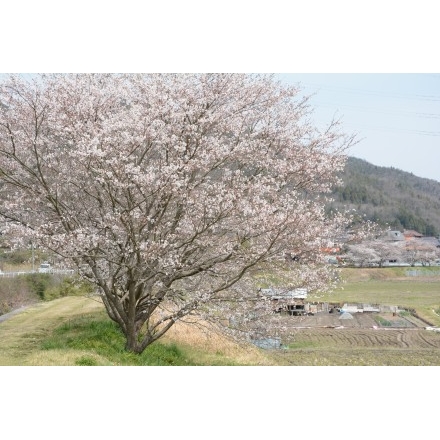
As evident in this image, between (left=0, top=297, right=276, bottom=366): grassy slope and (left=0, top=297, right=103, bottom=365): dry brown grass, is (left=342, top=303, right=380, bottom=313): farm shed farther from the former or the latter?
(left=0, top=297, right=103, bottom=365): dry brown grass

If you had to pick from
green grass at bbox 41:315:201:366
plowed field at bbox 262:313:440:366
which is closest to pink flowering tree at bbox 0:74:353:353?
green grass at bbox 41:315:201:366

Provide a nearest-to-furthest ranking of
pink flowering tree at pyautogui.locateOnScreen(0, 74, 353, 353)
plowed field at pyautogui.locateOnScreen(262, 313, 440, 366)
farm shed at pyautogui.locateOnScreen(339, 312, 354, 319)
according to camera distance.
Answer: pink flowering tree at pyautogui.locateOnScreen(0, 74, 353, 353), plowed field at pyautogui.locateOnScreen(262, 313, 440, 366), farm shed at pyautogui.locateOnScreen(339, 312, 354, 319)

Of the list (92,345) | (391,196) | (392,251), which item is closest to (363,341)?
(392,251)

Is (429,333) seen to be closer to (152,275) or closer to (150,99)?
(152,275)

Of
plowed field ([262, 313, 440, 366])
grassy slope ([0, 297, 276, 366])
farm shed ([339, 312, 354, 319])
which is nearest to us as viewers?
grassy slope ([0, 297, 276, 366])

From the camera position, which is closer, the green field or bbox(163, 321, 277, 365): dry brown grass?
the green field

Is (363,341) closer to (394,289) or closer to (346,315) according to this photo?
(346,315)

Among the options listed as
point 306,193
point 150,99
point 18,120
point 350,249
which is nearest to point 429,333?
point 350,249
